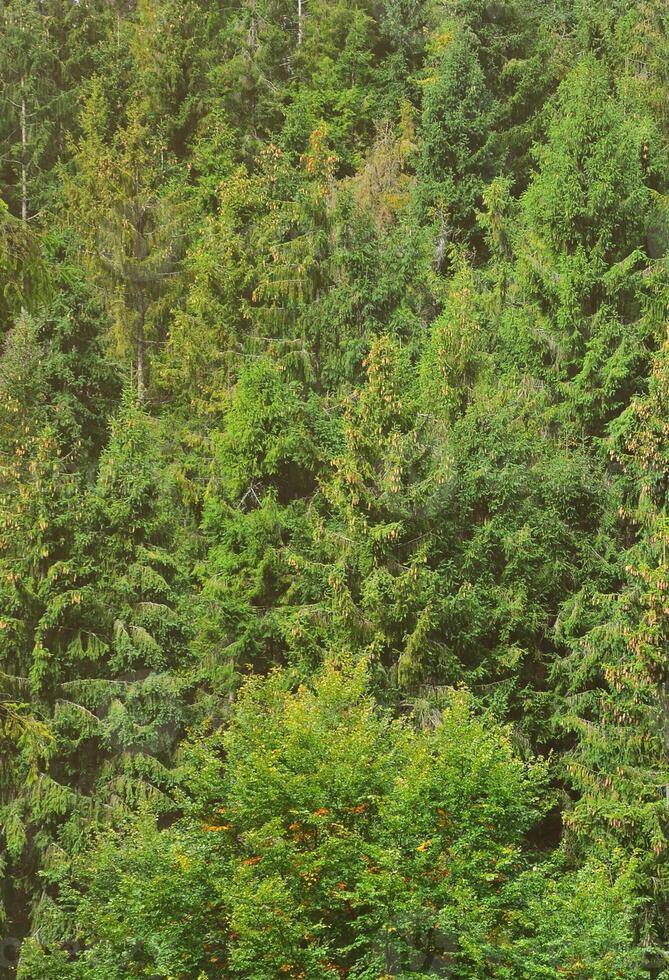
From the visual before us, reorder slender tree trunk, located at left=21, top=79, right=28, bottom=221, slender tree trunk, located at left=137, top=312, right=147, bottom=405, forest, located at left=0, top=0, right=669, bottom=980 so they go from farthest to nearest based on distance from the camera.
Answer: slender tree trunk, located at left=21, top=79, right=28, bottom=221
slender tree trunk, located at left=137, top=312, right=147, bottom=405
forest, located at left=0, top=0, right=669, bottom=980

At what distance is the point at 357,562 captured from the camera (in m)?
24.2

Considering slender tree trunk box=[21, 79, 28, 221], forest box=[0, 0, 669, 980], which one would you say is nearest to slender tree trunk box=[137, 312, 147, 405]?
forest box=[0, 0, 669, 980]

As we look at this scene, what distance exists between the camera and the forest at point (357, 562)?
14984mm

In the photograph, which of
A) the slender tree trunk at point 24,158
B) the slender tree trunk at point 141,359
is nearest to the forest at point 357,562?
the slender tree trunk at point 141,359

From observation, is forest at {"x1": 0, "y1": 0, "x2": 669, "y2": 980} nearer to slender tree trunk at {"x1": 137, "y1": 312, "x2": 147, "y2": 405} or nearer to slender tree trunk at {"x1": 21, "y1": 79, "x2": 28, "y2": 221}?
slender tree trunk at {"x1": 137, "y1": 312, "x2": 147, "y2": 405}

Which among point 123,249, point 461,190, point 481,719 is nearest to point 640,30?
point 461,190

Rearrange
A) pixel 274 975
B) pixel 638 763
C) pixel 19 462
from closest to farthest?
pixel 274 975
pixel 638 763
pixel 19 462

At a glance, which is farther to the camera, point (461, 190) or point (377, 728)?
point (461, 190)

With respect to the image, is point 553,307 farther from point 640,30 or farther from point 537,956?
point 537,956

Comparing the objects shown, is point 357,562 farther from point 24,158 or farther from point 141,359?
point 24,158

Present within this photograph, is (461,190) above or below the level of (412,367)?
above

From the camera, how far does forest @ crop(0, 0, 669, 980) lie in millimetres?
14984

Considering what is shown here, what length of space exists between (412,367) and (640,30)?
14.0m

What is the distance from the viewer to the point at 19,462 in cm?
2659
